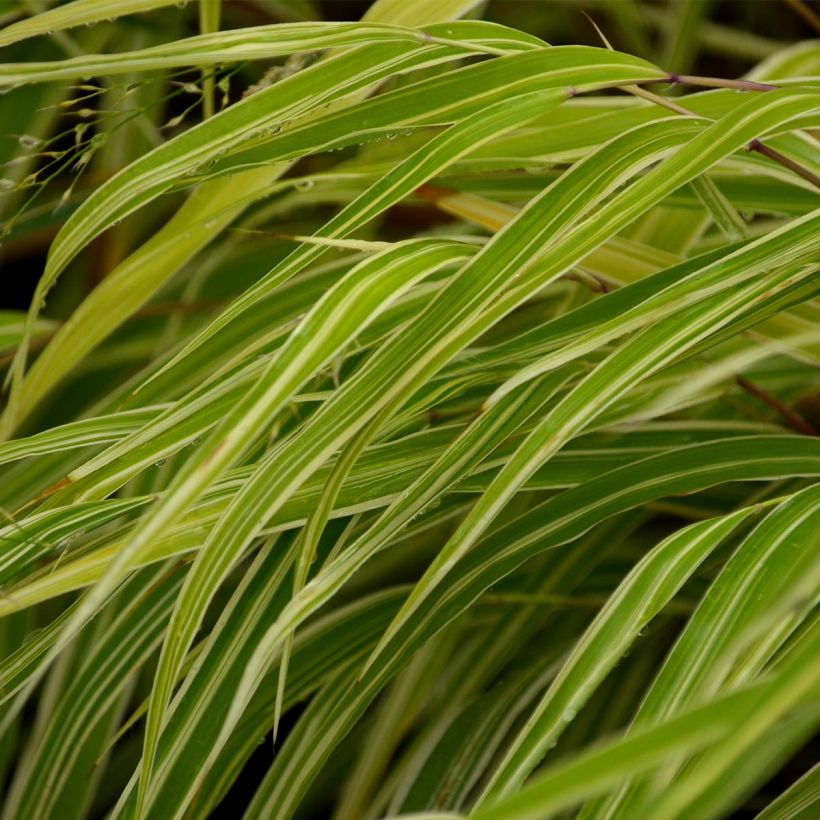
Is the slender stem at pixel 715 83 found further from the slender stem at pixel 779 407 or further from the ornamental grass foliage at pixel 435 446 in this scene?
the slender stem at pixel 779 407

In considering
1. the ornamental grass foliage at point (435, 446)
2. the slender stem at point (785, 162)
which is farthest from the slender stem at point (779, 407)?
the slender stem at point (785, 162)

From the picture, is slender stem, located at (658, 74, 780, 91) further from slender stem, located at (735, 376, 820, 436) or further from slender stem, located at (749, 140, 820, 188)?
slender stem, located at (735, 376, 820, 436)

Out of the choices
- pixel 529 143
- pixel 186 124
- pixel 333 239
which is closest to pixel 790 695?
pixel 333 239

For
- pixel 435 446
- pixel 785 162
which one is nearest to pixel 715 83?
pixel 785 162

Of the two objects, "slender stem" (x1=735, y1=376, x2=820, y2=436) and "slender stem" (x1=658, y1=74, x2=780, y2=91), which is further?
"slender stem" (x1=735, y1=376, x2=820, y2=436)

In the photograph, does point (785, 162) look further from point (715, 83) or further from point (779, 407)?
point (779, 407)

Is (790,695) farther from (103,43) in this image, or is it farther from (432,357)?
(103,43)

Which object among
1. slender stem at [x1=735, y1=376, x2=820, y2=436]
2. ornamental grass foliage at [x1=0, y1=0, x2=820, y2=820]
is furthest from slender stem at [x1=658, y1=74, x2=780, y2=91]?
slender stem at [x1=735, y1=376, x2=820, y2=436]

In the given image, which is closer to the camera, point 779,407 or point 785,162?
point 785,162
